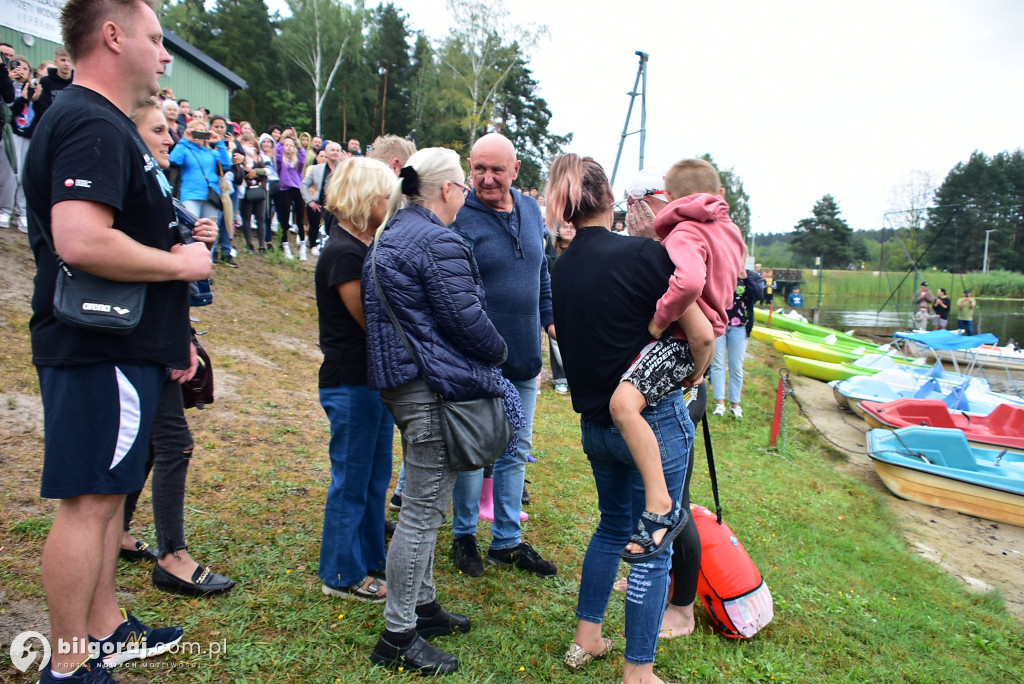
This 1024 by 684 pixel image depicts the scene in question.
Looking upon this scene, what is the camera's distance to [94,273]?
5.45ft

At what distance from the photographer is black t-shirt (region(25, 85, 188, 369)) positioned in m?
1.64

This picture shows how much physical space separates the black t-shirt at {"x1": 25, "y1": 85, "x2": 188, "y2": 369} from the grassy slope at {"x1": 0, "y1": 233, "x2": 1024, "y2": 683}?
119cm

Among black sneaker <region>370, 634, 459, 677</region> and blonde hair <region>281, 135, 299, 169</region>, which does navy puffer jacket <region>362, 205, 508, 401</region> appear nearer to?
black sneaker <region>370, 634, 459, 677</region>

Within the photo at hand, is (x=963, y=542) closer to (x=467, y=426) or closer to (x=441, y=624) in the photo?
(x=441, y=624)

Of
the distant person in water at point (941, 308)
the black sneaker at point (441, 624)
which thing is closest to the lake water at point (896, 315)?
the distant person in water at point (941, 308)

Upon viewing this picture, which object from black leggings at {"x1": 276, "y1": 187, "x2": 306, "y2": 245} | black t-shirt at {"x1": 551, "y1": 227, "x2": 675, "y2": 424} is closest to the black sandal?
black t-shirt at {"x1": 551, "y1": 227, "x2": 675, "y2": 424}

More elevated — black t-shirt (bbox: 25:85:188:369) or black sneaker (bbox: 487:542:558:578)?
black t-shirt (bbox: 25:85:188:369)

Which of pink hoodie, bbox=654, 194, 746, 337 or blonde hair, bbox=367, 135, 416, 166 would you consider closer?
pink hoodie, bbox=654, 194, 746, 337

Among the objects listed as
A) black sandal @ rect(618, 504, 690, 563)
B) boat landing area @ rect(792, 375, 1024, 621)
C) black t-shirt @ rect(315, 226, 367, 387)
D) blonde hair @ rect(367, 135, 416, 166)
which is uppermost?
blonde hair @ rect(367, 135, 416, 166)

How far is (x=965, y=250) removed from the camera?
207 feet

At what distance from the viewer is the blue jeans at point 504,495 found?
322 cm

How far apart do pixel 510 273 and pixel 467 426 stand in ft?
3.56

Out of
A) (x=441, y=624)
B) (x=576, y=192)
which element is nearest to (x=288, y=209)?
(x=576, y=192)

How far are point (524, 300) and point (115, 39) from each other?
1.96m
